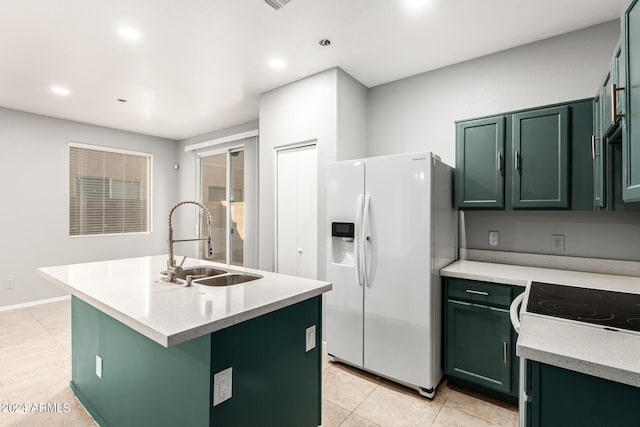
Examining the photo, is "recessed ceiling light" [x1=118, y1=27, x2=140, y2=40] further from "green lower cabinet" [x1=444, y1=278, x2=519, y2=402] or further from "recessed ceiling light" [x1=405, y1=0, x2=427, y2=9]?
"green lower cabinet" [x1=444, y1=278, x2=519, y2=402]

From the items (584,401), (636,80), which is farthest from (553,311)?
(636,80)

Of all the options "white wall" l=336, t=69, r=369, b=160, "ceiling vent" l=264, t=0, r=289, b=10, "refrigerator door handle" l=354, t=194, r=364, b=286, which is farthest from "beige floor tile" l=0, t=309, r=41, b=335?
"ceiling vent" l=264, t=0, r=289, b=10

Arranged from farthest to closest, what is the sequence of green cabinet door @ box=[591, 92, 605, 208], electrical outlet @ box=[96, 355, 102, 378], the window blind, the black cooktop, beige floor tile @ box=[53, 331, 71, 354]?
the window blind
beige floor tile @ box=[53, 331, 71, 354]
electrical outlet @ box=[96, 355, 102, 378]
green cabinet door @ box=[591, 92, 605, 208]
the black cooktop

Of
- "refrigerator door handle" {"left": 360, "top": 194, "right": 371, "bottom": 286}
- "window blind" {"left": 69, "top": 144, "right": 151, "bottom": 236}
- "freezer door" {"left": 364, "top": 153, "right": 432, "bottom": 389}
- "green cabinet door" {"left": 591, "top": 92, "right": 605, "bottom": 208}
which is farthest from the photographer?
"window blind" {"left": 69, "top": 144, "right": 151, "bottom": 236}

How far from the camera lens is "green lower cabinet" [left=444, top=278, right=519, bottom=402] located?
209cm

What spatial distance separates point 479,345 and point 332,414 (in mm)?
1131

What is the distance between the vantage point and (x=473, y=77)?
9.22 ft

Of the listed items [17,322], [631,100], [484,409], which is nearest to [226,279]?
[484,409]

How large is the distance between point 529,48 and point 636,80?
1735 millimetres

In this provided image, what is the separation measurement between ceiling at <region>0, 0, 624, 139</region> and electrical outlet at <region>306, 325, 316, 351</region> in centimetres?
208

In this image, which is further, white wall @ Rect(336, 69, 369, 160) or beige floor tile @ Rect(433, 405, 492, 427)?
white wall @ Rect(336, 69, 369, 160)

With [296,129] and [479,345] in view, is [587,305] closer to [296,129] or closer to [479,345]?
[479,345]

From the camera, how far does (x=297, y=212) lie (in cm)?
331

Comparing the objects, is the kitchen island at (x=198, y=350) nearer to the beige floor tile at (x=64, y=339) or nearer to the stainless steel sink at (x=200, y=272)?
the stainless steel sink at (x=200, y=272)
